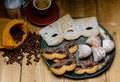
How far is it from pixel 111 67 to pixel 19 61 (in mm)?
329

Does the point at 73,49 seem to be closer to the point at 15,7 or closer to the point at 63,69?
the point at 63,69

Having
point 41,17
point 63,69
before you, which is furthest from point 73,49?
point 41,17

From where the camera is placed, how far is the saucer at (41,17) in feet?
4.29

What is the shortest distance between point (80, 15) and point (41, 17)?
0.50ft

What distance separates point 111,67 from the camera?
1195 millimetres

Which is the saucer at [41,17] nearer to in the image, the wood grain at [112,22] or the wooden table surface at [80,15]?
the wooden table surface at [80,15]

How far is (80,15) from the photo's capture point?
1331 mm

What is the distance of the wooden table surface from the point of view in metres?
1.19

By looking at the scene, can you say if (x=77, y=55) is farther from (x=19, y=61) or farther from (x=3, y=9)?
(x=3, y=9)

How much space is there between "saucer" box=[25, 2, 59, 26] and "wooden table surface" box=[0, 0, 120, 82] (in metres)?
0.02

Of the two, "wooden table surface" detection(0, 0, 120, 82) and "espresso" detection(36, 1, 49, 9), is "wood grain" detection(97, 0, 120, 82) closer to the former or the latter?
"wooden table surface" detection(0, 0, 120, 82)

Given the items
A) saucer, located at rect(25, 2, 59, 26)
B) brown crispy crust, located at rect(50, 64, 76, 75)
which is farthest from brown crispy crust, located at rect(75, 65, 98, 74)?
saucer, located at rect(25, 2, 59, 26)

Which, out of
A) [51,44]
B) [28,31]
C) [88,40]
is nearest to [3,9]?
[28,31]

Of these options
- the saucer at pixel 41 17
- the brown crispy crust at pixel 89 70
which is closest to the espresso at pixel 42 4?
the saucer at pixel 41 17
